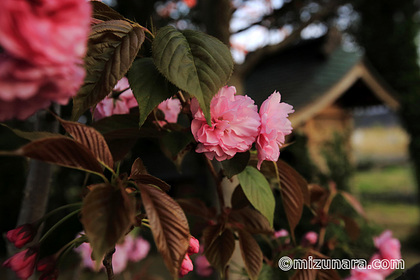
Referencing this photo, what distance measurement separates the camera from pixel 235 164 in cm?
57

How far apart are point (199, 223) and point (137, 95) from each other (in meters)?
0.43

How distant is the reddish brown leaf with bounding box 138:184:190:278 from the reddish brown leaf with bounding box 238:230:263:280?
284mm

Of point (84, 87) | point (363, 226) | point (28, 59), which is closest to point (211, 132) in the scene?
point (84, 87)

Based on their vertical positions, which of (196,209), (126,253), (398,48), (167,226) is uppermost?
(167,226)

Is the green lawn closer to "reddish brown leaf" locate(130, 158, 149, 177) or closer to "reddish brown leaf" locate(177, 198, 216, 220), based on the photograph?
"reddish brown leaf" locate(177, 198, 216, 220)

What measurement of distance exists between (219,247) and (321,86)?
3773 millimetres

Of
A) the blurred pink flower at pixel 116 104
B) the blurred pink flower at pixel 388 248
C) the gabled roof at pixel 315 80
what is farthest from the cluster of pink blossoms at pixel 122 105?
the gabled roof at pixel 315 80

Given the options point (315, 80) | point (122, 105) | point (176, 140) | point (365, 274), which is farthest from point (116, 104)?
point (315, 80)

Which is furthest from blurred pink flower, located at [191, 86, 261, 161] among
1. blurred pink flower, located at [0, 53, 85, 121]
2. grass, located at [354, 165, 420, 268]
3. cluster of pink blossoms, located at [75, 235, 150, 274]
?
grass, located at [354, 165, 420, 268]

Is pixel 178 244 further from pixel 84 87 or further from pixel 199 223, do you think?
pixel 199 223

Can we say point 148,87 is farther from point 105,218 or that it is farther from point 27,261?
point 27,261

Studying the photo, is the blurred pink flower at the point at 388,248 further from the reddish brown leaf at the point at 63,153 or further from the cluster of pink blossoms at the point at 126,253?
the cluster of pink blossoms at the point at 126,253

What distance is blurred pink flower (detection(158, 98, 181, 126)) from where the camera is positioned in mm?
719

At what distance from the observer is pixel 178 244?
0.42 metres
